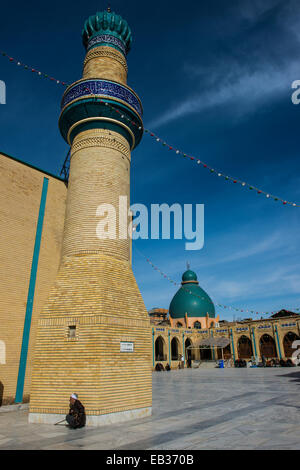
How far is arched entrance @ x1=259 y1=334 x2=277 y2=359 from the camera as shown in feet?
104

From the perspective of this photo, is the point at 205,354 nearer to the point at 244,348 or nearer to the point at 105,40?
the point at 244,348

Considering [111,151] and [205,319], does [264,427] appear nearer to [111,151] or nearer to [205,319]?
[111,151]

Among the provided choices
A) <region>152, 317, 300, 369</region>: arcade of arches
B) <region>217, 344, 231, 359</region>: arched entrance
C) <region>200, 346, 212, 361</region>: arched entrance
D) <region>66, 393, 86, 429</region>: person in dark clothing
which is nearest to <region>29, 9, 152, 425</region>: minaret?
<region>66, 393, 86, 429</region>: person in dark clothing

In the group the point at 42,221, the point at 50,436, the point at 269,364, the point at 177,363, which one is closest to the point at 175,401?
the point at 50,436

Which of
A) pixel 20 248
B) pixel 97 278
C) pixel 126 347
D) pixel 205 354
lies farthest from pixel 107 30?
pixel 205 354

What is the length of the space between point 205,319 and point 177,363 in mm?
9035

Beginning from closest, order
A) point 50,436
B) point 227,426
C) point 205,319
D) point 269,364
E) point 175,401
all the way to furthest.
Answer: point 50,436 < point 227,426 < point 175,401 < point 269,364 < point 205,319

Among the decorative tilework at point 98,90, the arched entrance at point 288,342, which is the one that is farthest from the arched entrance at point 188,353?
the decorative tilework at point 98,90

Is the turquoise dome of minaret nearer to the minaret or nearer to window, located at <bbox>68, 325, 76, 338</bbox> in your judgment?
the minaret

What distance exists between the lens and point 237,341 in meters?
34.6

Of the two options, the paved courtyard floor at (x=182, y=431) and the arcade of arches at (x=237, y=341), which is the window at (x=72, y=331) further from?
the arcade of arches at (x=237, y=341)

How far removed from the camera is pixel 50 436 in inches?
238

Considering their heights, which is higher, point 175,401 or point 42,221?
point 42,221

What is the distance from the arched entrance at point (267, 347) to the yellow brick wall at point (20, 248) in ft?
90.9
